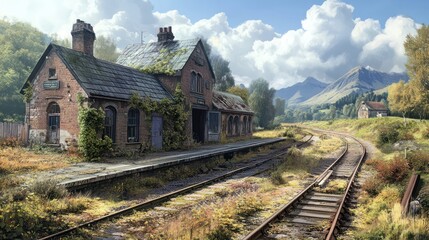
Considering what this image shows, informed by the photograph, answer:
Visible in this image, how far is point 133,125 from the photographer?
19.5 meters

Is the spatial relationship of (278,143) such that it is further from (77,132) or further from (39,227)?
(39,227)

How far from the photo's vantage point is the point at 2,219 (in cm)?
654

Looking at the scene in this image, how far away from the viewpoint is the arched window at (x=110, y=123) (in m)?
17.7

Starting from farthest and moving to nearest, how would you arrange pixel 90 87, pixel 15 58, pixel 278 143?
pixel 15 58 → pixel 278 143 → pixel 90 87

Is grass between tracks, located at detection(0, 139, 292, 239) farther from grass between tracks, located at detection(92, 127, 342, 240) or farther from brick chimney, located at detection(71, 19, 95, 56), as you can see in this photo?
brick chimney, located at detection(71, 19, 95, 56)

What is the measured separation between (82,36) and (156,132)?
7.40 m

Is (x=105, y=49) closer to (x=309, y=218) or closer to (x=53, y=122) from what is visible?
(x=53, y=122)

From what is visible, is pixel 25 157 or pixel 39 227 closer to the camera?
pixel 39 227

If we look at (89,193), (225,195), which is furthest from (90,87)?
(225,195)

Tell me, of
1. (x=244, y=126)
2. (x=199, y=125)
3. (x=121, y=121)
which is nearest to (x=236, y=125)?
(x=244, y=126)

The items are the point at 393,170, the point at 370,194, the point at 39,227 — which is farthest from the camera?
the point at 393,170

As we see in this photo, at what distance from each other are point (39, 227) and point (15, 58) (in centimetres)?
3891

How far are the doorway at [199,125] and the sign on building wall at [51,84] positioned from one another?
40.3 feet

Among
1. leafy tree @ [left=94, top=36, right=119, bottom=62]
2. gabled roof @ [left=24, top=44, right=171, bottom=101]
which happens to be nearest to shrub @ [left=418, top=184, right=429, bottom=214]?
gabled roof @ [left=24, top=44, right=171, bottom=101]
